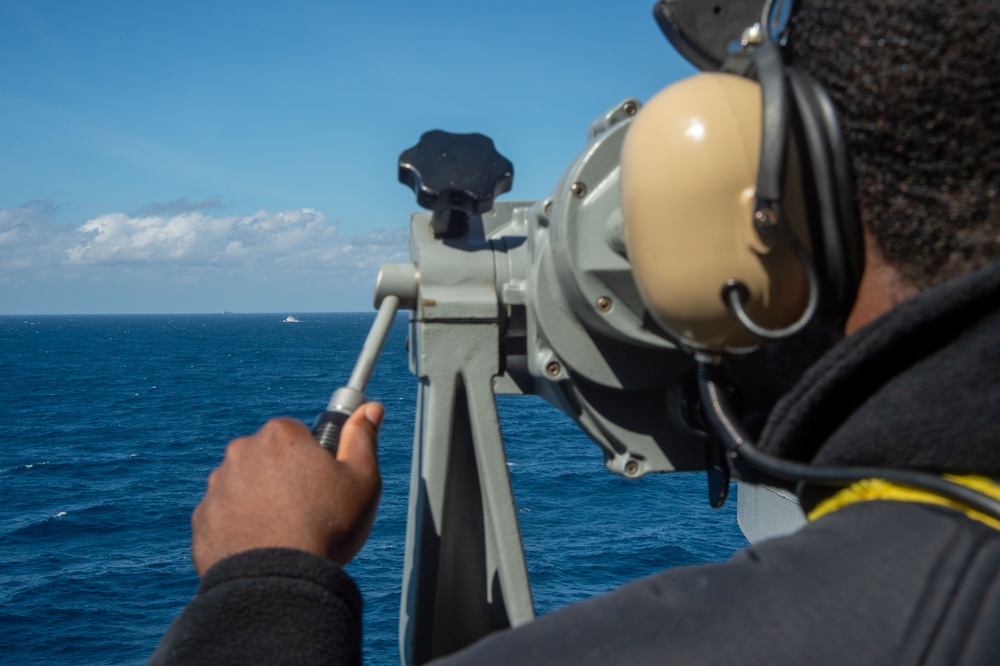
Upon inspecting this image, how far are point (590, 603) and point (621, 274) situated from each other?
2.51ft

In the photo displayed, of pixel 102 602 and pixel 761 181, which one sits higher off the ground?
pixel 761 181

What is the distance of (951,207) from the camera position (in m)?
0.96

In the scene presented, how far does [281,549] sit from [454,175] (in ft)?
2.95

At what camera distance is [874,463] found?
92cm

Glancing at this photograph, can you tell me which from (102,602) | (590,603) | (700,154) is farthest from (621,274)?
(102,602)

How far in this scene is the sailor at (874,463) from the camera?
0.81 m

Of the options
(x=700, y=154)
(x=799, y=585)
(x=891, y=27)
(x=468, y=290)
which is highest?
(x=891, y=27)

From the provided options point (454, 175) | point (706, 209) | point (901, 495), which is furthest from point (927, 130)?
point (454, 175)

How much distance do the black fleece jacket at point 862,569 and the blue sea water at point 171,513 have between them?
1960 cm

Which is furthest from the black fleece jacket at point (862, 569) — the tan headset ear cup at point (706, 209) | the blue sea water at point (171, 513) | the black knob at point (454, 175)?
the blue sea water at point (171, 513)

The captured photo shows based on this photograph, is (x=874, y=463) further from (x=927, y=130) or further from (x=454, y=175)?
(x=454, y=175)

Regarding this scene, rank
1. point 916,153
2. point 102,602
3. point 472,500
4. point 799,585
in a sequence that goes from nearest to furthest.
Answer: point 799,585
point 916,153
point 472,500
point 102,602

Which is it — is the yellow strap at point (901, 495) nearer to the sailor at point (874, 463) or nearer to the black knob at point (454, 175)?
the sailor at point (874, 463)

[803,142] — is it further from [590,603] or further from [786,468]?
[590,603]
